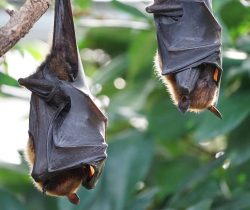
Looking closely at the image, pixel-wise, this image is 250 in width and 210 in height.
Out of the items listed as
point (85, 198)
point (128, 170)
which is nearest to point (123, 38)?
point (128, 170)

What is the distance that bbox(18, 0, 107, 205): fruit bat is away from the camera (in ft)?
5.32

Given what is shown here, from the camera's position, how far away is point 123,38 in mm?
4000

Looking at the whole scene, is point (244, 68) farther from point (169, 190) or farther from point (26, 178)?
point (26, 178)

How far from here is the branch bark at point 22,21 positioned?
4.41 ft

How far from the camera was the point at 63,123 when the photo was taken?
1714 millimetres

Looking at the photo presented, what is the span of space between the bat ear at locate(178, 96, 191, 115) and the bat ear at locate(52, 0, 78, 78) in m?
0.59

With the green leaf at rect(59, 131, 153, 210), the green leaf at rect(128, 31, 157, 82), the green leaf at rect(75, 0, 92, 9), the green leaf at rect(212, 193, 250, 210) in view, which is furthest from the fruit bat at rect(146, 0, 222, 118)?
the green leaf at rect(75, 0, 92, 9)

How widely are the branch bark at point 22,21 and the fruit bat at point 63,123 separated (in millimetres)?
337

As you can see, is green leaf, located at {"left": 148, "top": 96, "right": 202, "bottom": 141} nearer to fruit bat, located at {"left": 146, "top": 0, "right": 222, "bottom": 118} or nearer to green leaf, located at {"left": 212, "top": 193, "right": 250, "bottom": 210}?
green leaf, located at {"left": 212, "top": 193, "right": 250, "bottom": 210}

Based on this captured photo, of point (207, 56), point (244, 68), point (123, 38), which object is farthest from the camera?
point (123, 38)

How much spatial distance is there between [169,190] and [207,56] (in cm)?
186

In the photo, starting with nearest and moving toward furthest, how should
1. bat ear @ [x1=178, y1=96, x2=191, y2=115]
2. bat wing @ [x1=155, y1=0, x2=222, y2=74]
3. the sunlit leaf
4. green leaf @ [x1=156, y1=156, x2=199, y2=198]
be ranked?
bat ear @ [x1=178, y1=96, x2=191, y2=115] < bat wing @ [x1=155, y1=0, x2=222, y2=74] < the sunlit leaf < green leaf @ [x1=156, y1=156, x2=199, y2=198]

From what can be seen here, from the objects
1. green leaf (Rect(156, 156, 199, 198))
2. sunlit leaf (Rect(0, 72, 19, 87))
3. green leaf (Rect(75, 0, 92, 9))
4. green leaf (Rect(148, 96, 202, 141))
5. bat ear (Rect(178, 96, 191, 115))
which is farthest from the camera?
green leaf (Rect(75, 0, 92, 9))

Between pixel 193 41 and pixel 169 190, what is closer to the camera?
pixel 193 41
